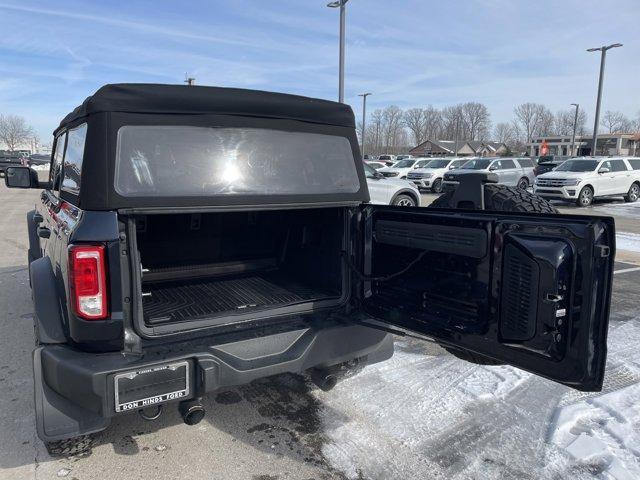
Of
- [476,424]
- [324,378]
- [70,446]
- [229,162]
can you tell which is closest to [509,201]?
[476,424]

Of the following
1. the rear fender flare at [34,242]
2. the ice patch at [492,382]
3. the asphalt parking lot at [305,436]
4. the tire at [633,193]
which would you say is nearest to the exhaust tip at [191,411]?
the asphalt parking lot at [305,436]

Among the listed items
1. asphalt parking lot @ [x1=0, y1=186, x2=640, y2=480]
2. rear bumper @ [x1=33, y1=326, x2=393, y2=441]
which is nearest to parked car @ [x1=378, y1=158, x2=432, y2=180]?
asphalt parking lot @ [x1=0, y1=186, x2=640, y2=480]

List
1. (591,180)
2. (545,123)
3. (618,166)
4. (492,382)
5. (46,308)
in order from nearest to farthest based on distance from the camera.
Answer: (46,308) < (492,382) < (591,180) < (618,166) < (545,123)

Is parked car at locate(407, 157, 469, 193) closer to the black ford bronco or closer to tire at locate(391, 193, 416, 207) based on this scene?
tire at locate(391, 193, 416, 207)

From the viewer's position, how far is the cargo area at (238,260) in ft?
→ 11.5

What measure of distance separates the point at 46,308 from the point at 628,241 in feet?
36.3

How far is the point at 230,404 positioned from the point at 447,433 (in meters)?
1.46

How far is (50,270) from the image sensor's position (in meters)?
2.77

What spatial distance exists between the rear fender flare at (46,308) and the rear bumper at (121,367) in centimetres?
6

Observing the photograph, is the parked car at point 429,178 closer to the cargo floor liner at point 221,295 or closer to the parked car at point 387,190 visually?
the parked car at point 387,190

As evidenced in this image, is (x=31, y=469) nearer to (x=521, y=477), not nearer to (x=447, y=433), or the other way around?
(x=447, y=433)

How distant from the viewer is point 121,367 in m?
2.37

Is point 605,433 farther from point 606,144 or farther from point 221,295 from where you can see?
point 606,144

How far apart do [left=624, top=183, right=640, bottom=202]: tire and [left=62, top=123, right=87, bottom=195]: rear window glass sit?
20.6 metres
